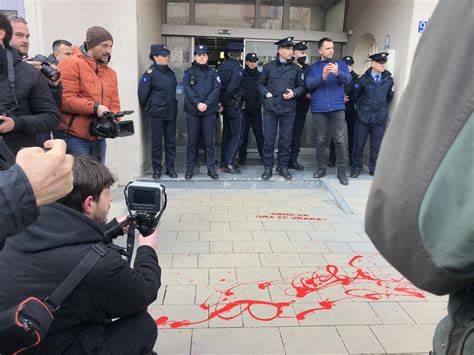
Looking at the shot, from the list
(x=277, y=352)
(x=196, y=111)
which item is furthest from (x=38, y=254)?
(x=196, y=111)

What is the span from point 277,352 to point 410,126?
214 cm

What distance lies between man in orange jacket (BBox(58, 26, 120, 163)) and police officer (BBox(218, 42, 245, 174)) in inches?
110

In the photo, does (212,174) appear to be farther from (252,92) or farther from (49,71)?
(49,71)

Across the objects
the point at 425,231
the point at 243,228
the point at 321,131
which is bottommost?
the point at 243,228

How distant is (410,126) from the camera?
2.94ft

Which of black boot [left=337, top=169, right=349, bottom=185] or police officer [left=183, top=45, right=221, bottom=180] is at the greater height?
police officer [left=183, top=45, right=221, bottom=180]

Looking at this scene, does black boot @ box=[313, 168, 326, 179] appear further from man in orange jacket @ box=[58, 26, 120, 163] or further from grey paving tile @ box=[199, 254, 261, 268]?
man in orange jacket @ box=[58, 26, 120, 163]

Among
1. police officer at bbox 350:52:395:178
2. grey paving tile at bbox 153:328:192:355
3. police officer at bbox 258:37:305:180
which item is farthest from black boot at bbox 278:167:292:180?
grey paving tile at bbox 153:328:192:355

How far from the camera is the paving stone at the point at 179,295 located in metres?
3.26

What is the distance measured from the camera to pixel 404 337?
112 inches

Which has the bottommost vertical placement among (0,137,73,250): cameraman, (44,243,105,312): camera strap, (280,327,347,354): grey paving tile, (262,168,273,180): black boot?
(280,327,347,354): grey paving tile

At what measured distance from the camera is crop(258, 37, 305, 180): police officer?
21.0ft

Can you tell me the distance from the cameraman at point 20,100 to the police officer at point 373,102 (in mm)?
4702

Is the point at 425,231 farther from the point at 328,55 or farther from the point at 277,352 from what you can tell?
the point at 328,55
